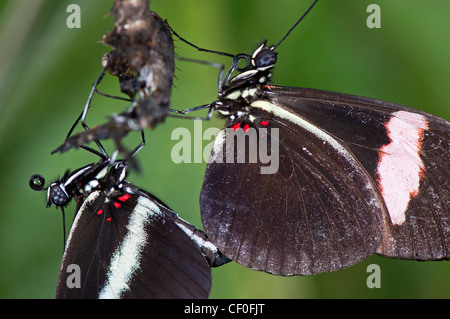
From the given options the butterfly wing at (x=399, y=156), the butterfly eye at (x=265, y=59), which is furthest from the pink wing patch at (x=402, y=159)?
the butterfly eye at (x=265, y=59)

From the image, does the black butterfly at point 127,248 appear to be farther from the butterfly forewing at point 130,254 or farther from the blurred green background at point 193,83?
the blurred green background at point 193,83

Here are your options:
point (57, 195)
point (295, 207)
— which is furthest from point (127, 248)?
point (295, 207)

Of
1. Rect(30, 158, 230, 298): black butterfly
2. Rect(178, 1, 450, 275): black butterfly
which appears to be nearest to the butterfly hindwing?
Rect(178, 1, 450, 275): black butterfly

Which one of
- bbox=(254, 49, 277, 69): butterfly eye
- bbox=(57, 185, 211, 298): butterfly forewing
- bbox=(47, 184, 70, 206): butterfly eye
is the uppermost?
bbox=(254, 49, 277, 69): butterfly eye

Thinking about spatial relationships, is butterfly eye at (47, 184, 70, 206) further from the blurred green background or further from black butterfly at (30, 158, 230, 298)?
the blurred green background
